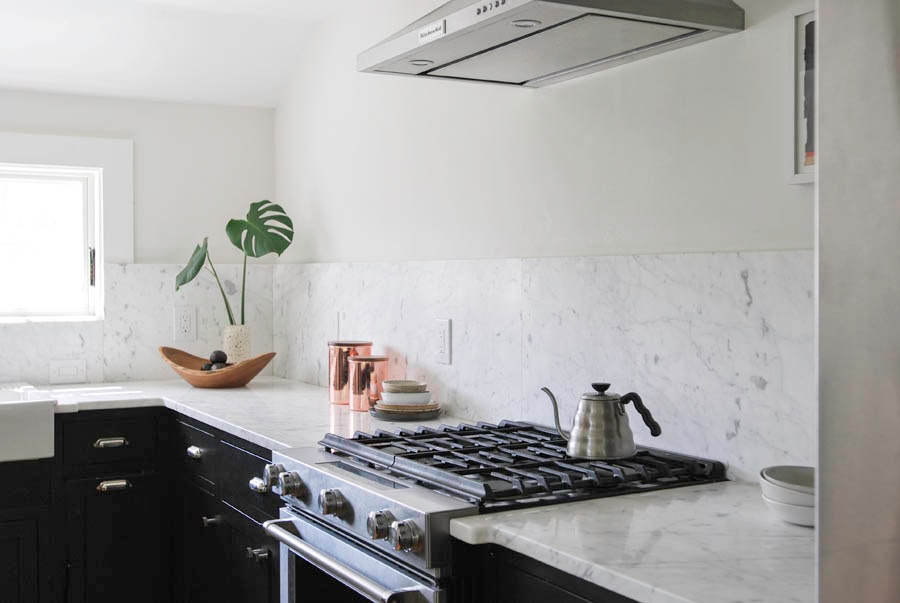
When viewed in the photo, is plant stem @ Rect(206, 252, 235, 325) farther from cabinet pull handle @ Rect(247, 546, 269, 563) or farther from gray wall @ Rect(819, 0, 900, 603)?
gray wall @ Rect(819, 0, 900, 603)

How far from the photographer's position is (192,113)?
3.86 metres

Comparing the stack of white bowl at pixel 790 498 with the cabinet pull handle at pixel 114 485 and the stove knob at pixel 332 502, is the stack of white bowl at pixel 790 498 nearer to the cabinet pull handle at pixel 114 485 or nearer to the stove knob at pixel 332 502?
the stove knob at pixel 332 502

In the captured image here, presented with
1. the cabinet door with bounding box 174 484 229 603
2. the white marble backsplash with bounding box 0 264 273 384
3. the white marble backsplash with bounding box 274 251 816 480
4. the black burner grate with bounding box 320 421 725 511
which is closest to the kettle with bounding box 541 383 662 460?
the black burner grate with bounding box 320 421 725 511

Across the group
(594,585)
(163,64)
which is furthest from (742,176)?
(163,64)

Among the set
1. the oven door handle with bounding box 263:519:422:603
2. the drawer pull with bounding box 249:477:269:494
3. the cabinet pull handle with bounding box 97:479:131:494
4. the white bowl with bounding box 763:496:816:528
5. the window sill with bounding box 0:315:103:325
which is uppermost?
the window sill with bounding box 0:315:103:325

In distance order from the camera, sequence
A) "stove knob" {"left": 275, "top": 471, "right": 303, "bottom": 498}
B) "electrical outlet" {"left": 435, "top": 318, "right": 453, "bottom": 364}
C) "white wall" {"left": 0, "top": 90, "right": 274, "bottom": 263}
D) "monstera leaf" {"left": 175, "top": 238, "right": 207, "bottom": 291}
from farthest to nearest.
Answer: "white wall" {"left": 0, "top": 90, "right": 274, "bottom": 263}
"monstera leaf" {"left": 175, "top": 238, "right": 207, "bottom": 291}
"electrical outlet" {"left": 435, "top": 318, "right": 453, "bottom": 364}
"stove knob" {"left": 275, "top": 471, "right": 303, "bottom": 498}

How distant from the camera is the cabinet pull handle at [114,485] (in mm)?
3037

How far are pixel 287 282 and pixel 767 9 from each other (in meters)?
2.46

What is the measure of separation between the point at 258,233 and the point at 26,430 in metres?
1.13

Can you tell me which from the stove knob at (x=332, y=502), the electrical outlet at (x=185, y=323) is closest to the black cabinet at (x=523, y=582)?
the stove knob at (x=332, y=502)

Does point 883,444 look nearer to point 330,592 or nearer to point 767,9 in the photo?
point 767,9

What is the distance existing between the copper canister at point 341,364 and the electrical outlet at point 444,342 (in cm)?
30

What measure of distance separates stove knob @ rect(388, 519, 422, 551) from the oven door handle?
0.25 ft

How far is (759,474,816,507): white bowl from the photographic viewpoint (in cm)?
143
